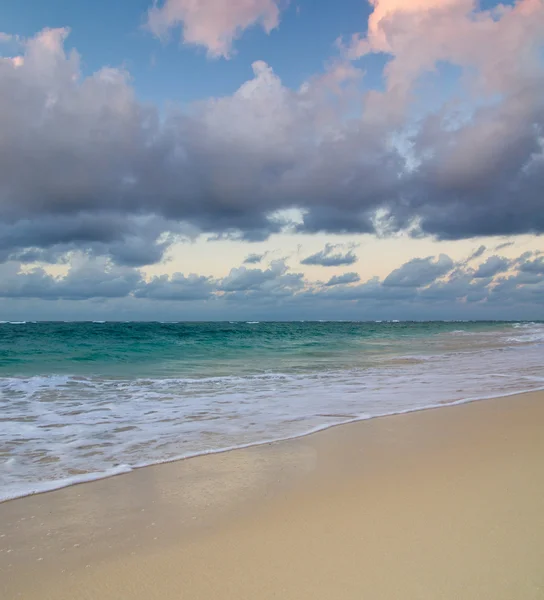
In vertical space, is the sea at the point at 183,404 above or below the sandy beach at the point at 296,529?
below

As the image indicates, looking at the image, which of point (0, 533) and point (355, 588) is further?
point (0, 533)

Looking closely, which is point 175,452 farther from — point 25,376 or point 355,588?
point 25,376

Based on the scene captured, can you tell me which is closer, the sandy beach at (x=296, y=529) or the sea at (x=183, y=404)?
the sandy beach at (x=296, y=529)

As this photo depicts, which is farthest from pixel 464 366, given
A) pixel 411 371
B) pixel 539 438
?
pixel 539 438

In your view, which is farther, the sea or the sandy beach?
the sea

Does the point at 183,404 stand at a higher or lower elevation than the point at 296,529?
lower

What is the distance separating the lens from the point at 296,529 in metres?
3.09

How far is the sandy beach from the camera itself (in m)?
2.45

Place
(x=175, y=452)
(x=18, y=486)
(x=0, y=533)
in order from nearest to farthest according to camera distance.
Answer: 1. (x=0, y=533)
2. (x=18, y=486)
3. (x=175, y=452)

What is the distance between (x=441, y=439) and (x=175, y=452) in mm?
2867

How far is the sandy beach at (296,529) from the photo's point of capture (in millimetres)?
2449

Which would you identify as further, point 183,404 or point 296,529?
point 183,404

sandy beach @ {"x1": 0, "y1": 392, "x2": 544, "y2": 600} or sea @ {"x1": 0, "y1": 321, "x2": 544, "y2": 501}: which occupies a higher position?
sandy beach @ {"x1": 0, "y1": 392, "x2": 544, "y2": 600}

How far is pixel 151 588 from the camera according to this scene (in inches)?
97.1
